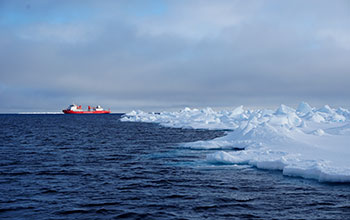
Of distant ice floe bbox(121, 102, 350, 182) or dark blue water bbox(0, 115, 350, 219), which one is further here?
distant ice floe bbox(121, 102, 350, 182)

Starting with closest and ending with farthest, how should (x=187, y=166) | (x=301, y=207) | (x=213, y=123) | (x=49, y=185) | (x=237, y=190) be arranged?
(x=301, y=207) < (x=237, y=190) < (x=49, y=185) < (x=187, y=166) < (x=213, y=123)

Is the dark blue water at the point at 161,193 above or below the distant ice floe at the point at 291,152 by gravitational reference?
below

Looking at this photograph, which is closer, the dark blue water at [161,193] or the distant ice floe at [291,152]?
the dark blue water at [161,193]

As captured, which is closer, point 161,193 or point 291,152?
point 161,193

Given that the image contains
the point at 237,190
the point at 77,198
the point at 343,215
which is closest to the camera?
the point at 343,215

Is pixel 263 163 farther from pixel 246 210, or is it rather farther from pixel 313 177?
pixel 246 210

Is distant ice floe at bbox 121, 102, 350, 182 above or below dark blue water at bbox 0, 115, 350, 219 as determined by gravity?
above

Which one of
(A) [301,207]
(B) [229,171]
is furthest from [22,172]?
(A) [301,207]

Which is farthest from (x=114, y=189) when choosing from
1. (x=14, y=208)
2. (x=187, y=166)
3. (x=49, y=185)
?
(x=187, y=166)

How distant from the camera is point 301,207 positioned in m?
9.68

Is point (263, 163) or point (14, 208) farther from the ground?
point (263, 163)

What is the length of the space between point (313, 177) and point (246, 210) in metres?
5.15

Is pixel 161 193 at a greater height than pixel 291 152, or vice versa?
pixel 291 152

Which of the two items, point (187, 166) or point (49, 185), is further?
point (187, 166)
